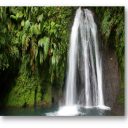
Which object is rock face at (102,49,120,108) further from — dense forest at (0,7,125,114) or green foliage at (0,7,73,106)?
green foliage at (0,7,73,106)

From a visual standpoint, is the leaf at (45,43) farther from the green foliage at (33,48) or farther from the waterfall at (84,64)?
the waterfall at (84,64)

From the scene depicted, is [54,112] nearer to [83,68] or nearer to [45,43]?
[83,68]

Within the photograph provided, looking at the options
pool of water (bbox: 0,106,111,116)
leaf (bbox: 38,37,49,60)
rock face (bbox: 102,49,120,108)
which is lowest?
pool of water (bbox: 0,106,111,116)

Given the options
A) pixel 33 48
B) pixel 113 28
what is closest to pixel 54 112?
pixel 33 48

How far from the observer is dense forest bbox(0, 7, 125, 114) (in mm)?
2373

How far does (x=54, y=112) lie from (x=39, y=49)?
0.49 meters

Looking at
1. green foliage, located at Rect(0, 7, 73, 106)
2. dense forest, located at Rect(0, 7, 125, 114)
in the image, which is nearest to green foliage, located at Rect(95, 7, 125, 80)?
dense forest, located at Rect(0, 7, 125, 114)

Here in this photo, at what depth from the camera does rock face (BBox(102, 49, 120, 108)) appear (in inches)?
93.3

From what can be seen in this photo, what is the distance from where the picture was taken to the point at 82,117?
2.38 m

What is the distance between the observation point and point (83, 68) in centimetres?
238

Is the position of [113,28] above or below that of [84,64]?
above

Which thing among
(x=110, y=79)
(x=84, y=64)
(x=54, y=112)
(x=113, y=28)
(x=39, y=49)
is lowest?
(x=54, y=112)

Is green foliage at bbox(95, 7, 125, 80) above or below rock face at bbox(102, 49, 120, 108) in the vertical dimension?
above

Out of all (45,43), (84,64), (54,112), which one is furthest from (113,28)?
(54,112)
